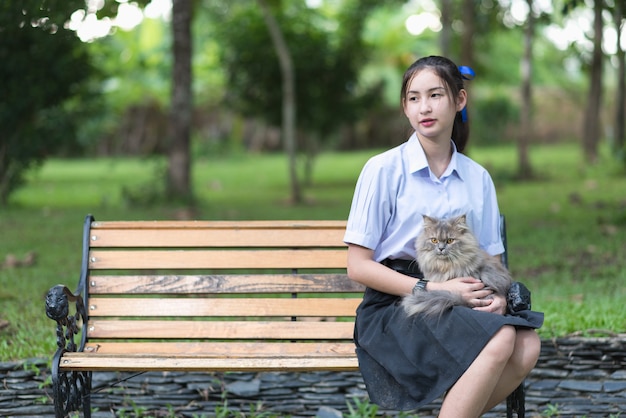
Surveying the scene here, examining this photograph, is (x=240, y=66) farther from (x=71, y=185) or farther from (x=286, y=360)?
(x=286, y=360)

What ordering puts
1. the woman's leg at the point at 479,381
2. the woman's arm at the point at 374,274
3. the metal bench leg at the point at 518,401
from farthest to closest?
1. the metal bench leg at the point at 518,401
2. the woman's arm at the point at 374,274
3. the woman's leg at the point at 479,381

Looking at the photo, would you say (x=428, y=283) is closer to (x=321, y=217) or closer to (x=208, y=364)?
(x=208, y=364)

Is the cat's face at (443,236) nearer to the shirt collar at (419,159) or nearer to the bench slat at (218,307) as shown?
the shirt collar at (419,159)

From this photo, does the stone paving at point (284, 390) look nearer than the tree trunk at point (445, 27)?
Yes

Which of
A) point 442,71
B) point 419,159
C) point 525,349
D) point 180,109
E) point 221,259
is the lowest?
point 525,349

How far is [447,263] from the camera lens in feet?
10.6

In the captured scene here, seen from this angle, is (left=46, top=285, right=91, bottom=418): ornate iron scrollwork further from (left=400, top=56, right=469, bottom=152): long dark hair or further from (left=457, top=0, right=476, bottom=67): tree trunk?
(left=457, top=0, right=476, bottom=67): tree trunk

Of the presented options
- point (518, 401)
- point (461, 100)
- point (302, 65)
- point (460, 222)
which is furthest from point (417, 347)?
point (302, 65)

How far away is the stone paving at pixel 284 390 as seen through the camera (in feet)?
14.1

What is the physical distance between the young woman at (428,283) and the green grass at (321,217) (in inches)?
60.0

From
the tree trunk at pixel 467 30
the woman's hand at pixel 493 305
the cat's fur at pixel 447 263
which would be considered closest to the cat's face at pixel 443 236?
the cat's fur at pixel 447 263

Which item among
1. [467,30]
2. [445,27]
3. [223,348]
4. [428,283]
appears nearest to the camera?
[428,283]

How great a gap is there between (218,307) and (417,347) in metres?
1.22

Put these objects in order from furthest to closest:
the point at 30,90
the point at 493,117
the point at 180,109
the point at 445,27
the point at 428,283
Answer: the point at 493,117
the point at 445,27
the point at 30,90
the point at 180,109
the point at 428,283
